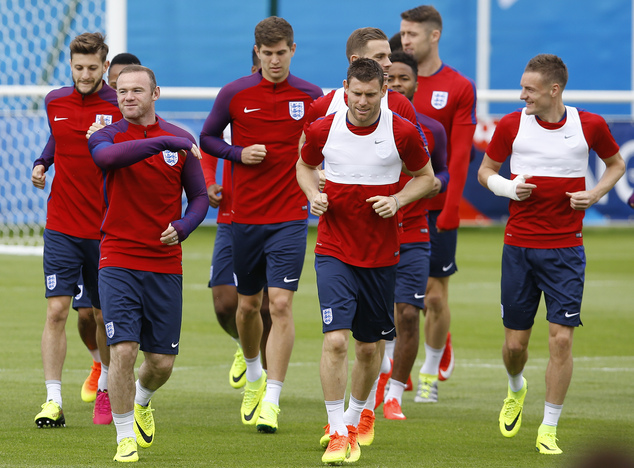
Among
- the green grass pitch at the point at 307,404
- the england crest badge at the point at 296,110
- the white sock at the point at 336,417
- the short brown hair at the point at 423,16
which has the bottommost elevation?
the green grass pitch at the point at 307,404

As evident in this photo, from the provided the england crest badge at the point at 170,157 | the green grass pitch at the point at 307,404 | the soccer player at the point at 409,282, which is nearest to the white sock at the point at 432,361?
the green grass pitch at the point at 307,404

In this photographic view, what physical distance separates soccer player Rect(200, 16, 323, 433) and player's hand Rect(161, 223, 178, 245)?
4.58 ft

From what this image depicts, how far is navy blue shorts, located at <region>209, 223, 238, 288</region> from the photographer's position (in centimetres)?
837

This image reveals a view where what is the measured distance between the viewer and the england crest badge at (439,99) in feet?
28.0

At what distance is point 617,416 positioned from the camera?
7500 millimetres

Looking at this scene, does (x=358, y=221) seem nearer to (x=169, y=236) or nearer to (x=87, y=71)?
(x=169, y=236)

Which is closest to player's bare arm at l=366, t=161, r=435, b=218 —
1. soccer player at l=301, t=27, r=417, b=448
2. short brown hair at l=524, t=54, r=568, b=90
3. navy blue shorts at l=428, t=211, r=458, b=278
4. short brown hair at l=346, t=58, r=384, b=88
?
soccer player at l=301, t=27, r=417, b=448

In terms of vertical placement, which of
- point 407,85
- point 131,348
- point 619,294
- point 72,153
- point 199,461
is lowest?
point 619,294

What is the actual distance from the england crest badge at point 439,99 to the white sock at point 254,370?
2.52 m

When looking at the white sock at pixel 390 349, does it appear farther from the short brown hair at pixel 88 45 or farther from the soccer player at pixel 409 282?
the short brown hair at pixel 88 45

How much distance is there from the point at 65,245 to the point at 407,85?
2588 millimetres

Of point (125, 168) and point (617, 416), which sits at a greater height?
point (125, 168)

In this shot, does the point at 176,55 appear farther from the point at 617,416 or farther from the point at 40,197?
the point at 617,416

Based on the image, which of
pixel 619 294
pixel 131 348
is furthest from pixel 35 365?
pixel 619 294
